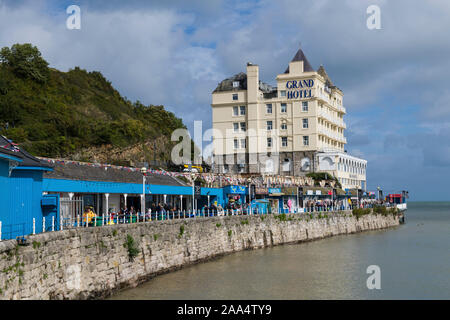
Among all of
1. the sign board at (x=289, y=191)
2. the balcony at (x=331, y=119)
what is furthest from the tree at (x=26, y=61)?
the balcony at (x=331, y=119)

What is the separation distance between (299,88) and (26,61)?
39863 mm

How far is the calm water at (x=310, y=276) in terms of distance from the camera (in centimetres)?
2422

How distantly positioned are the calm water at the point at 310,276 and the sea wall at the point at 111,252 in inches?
32.8

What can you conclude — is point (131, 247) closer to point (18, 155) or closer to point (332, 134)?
point (18, 155)

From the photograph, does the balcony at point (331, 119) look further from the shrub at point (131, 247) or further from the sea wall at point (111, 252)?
the shrub at point (131, 247)

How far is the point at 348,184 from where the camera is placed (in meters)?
89.7

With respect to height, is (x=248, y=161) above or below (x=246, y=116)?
below

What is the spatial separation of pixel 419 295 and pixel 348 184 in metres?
66.2

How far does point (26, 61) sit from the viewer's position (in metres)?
67.6

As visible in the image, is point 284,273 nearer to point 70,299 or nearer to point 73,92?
point 70,299

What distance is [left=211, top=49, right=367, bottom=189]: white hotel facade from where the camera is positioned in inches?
3246

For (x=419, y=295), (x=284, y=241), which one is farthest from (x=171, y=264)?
(x=284, y=241)
